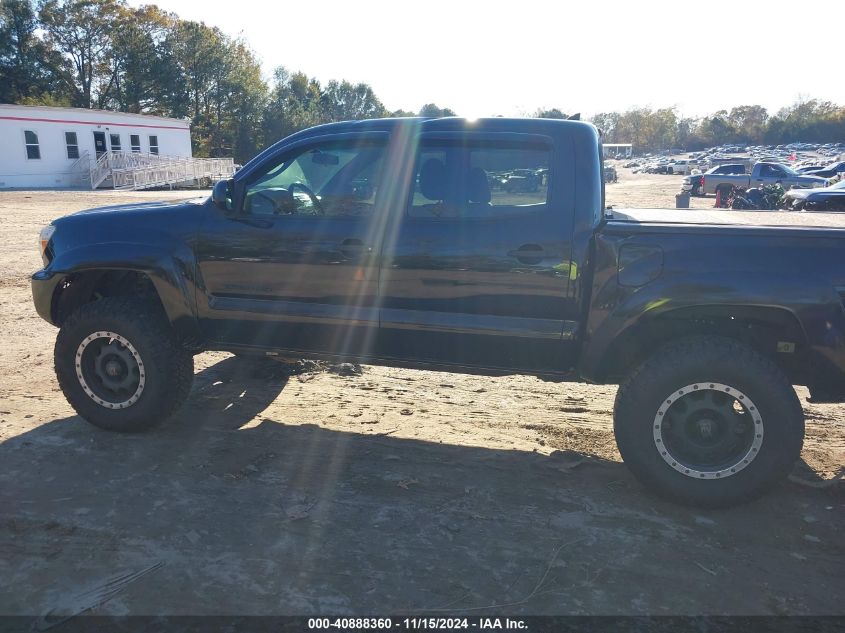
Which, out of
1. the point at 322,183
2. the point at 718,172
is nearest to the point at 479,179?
the point at 322,183

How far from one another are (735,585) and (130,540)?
2.93 meters

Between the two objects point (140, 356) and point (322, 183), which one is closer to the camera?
point (322, 183)

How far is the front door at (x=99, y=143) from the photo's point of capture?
34094 millimetres

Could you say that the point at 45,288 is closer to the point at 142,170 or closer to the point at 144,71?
the point at 142,170

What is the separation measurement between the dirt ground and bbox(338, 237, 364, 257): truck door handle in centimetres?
133

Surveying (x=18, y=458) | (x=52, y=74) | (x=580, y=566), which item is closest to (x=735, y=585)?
(x=580, y=566)

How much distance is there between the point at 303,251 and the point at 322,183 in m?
0.47

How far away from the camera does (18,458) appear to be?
13.3 ft

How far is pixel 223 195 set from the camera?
4.08 meters

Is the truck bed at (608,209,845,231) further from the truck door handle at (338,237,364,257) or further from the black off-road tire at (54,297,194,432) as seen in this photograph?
the black off-road tire at (54,297,194,432)

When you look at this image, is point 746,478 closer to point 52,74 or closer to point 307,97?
point 52,74

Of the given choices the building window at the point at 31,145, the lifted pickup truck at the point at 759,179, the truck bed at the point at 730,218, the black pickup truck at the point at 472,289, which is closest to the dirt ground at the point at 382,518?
the black pickup truck at the point at 472,289

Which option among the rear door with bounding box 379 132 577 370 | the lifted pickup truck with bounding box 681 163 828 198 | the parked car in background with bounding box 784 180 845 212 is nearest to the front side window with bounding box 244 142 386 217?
the rear door with bounding box 379 132 577 370

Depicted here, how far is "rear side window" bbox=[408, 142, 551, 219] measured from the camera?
378 cm
